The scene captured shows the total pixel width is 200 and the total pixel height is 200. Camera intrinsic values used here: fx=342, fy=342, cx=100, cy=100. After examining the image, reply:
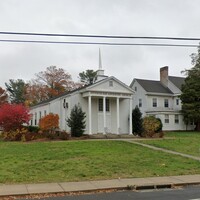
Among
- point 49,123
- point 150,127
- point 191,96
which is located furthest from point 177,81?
point 49,123

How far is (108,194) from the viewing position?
1077cm

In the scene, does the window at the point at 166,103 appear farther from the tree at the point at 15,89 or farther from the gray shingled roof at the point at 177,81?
the tree at the point at 15,89

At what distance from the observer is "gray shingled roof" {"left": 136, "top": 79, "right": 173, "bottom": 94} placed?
5175 centimetres

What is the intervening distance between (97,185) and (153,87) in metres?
41.9

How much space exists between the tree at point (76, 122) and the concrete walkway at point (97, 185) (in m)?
18.8

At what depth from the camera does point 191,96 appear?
46719mm

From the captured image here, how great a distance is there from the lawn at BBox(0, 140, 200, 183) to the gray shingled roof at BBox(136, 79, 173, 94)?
32.1 m

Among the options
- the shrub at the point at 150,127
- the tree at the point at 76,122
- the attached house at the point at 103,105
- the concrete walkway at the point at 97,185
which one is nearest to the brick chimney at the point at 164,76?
the attached house at the point at 103,105

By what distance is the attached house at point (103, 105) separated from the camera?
111 feet

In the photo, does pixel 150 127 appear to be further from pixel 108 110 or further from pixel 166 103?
pixel 166 103

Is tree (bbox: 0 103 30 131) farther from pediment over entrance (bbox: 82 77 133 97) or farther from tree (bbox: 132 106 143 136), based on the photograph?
tree (bbox: 132 106 143 136)

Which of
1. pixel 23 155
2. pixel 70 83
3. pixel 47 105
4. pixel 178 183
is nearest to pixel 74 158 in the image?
pixel 23 155

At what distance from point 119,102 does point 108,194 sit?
2650cm

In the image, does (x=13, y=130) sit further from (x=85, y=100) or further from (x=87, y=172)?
(x=87, y=172)
